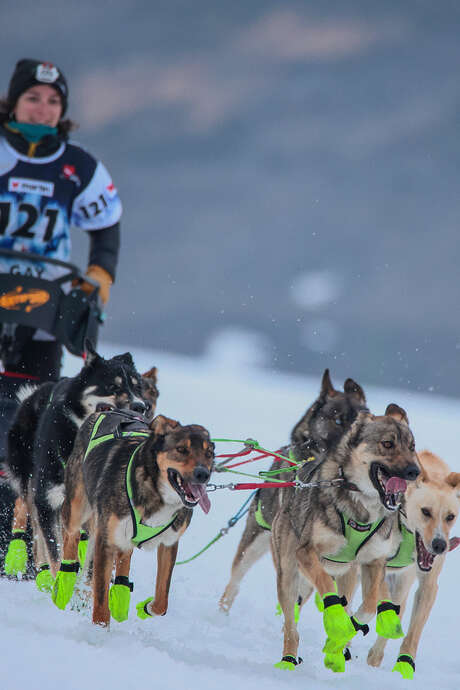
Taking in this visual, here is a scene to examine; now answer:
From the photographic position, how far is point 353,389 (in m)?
4.52

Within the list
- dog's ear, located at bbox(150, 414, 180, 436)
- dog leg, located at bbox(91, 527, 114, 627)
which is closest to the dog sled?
dog's ear, located at bbox(150, 414, 180, 436)

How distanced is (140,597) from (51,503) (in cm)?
108

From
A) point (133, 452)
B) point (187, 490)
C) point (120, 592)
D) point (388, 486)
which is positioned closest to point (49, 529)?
point (120, 592)

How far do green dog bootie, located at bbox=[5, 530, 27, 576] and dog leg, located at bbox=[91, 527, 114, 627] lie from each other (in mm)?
1261

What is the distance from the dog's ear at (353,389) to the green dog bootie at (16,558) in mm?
1815

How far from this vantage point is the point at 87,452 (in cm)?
351

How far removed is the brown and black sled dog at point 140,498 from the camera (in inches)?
119

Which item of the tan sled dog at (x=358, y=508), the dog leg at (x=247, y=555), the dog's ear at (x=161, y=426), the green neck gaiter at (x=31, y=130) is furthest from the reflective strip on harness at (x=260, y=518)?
the green neck gaiter at (x=31, y=130)

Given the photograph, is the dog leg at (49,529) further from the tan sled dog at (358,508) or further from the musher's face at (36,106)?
the musher's face at (36,106)

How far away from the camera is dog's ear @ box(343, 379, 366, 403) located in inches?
178

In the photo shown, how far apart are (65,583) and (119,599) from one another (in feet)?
0.80

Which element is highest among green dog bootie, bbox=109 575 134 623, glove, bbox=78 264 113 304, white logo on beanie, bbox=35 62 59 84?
white logo on beanie, bbox=35 62 59 84

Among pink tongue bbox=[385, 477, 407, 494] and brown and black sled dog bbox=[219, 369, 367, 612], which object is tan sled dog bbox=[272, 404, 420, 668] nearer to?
pink tongue bbox=[385, 477, 407, 494]

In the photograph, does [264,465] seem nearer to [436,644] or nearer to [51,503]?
[436,644]
